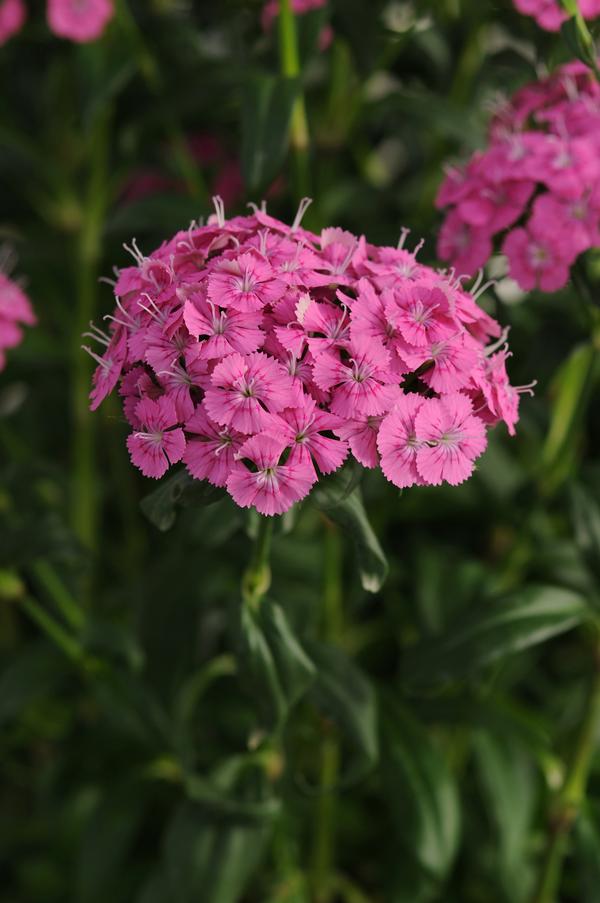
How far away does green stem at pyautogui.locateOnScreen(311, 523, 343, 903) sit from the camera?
44.7 inches

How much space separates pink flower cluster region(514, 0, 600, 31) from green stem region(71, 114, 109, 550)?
618 millimetres

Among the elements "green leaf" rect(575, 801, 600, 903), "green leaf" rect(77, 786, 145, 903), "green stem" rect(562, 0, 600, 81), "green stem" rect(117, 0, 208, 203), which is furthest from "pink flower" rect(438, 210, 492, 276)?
"green leaf" rect(77, 786, 145, 903)

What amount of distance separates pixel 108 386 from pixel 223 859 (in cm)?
62

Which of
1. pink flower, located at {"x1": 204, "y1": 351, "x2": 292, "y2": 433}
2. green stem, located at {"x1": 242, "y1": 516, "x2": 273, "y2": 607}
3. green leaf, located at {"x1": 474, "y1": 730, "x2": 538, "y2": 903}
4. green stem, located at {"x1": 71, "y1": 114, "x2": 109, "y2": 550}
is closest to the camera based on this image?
pink flower, located at {"x1": 204, "y1": 351, "x2": 292, "y2": 433}

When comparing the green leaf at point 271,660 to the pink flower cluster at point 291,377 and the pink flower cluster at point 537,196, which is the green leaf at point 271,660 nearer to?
the pink flower cluster at point 291,377

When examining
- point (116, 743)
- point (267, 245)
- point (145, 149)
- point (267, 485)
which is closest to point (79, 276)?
point (145, 149)

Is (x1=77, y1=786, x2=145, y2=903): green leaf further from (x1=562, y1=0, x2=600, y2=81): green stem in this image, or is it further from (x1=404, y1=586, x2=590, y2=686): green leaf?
(x1=562, y1=0, x2=600, y2=81): green stem

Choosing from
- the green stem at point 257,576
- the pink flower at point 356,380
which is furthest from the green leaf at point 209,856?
the pink flower at point 356,380

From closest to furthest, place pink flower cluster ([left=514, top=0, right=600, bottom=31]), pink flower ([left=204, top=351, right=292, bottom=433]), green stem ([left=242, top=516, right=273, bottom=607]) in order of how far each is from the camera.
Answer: pink flower ([left=204, top=351, right=292, bottom=433])
green stem ([left=242, top=516, right=273, bottom=607])
pink flower cluster ([left=514, top=0, right=600, bottom=31])

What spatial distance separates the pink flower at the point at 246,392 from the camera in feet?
1.98

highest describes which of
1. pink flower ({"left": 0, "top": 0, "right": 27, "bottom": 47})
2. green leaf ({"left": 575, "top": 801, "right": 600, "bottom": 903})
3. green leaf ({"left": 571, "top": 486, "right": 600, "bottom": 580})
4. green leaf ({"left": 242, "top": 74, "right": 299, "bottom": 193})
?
pink flower ({"left": 0, "top": 0, "right": 27, "bottom": 47})

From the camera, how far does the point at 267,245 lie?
27.6 inches

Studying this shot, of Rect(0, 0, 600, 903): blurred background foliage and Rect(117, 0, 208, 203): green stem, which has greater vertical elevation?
Rect(117, 0, 208, 203): green stem

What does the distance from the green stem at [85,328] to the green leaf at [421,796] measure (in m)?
0.53
